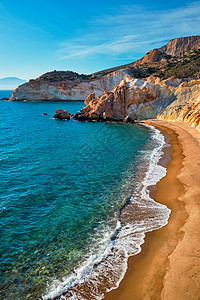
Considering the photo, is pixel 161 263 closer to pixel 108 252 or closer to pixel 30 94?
pixel 108 252

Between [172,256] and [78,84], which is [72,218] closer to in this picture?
[172,256]

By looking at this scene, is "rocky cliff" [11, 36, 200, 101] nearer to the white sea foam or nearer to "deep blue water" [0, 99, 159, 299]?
"deep blue water" [0, 99, 159, 299]

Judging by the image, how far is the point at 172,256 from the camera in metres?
9.84

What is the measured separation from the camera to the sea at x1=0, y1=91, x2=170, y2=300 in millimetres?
9096

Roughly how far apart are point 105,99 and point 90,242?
46.7 m

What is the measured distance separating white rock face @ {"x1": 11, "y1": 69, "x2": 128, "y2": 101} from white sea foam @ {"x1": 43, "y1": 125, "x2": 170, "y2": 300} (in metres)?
94.3

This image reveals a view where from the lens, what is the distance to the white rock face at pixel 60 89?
104688 mm

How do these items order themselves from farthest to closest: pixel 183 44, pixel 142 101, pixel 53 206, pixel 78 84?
pixel 183 44 → pixel 78 84 → pixel 142 101 → pixel 53 206

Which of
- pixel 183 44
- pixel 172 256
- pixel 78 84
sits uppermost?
pixel 183 44

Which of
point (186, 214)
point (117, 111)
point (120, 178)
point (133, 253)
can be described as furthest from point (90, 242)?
point (117, 111)

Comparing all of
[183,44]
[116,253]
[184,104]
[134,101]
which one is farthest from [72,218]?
[183,44]

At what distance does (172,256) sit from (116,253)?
2704mm

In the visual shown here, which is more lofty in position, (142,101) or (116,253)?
(142,101)

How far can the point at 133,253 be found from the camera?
10469mm
